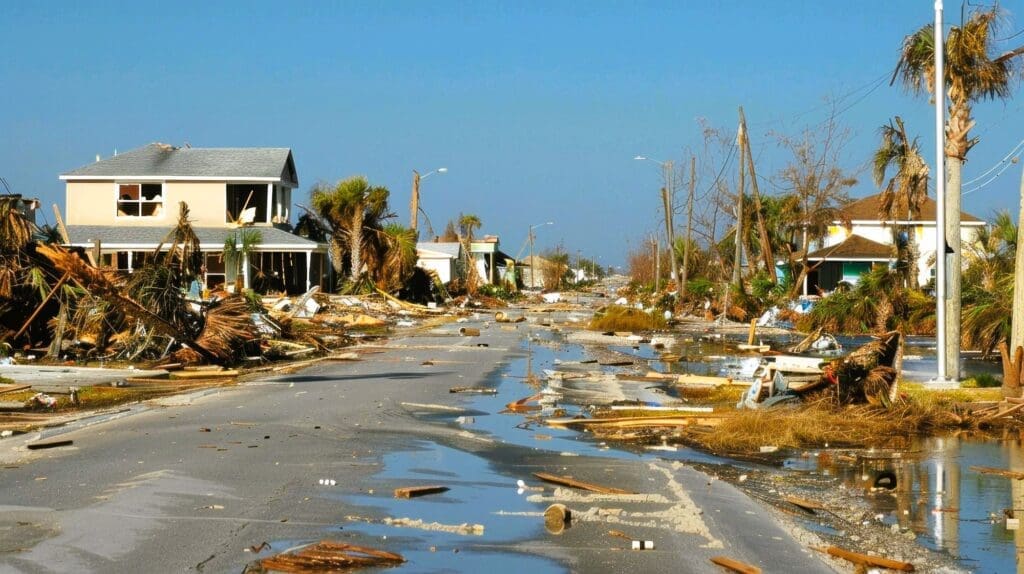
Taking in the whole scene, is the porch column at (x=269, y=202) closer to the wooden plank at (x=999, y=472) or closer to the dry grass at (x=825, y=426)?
the dry grass at (x=825, y=426)

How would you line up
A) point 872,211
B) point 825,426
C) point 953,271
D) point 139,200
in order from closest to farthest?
1. point 825,426
2. point 953,271
3. point 139,200
4. point 872,211

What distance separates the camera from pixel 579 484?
11.0 metres

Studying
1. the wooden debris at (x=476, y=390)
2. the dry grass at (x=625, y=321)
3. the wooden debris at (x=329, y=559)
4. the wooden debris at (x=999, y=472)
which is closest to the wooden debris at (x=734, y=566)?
the wooden debris at (x=329, y=559)

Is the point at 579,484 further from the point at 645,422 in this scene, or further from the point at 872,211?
the point at 872,211

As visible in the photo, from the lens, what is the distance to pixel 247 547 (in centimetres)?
810

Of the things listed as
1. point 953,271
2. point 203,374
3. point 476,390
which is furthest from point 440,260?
point 953,271

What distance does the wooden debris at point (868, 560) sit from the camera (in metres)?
8.25

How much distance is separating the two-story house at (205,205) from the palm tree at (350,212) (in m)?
3.29

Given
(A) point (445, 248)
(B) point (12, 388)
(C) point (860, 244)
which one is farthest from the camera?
(A) point (445, 248)

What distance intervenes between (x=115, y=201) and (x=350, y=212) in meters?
11.0

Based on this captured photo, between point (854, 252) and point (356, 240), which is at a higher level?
point (356, 240)

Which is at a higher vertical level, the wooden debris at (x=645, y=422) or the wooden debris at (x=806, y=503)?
the wooden debris at (x=645, y=422)

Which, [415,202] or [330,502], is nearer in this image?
[330,502]

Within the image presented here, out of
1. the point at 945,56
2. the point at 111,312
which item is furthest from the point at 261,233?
the point at 945,56
